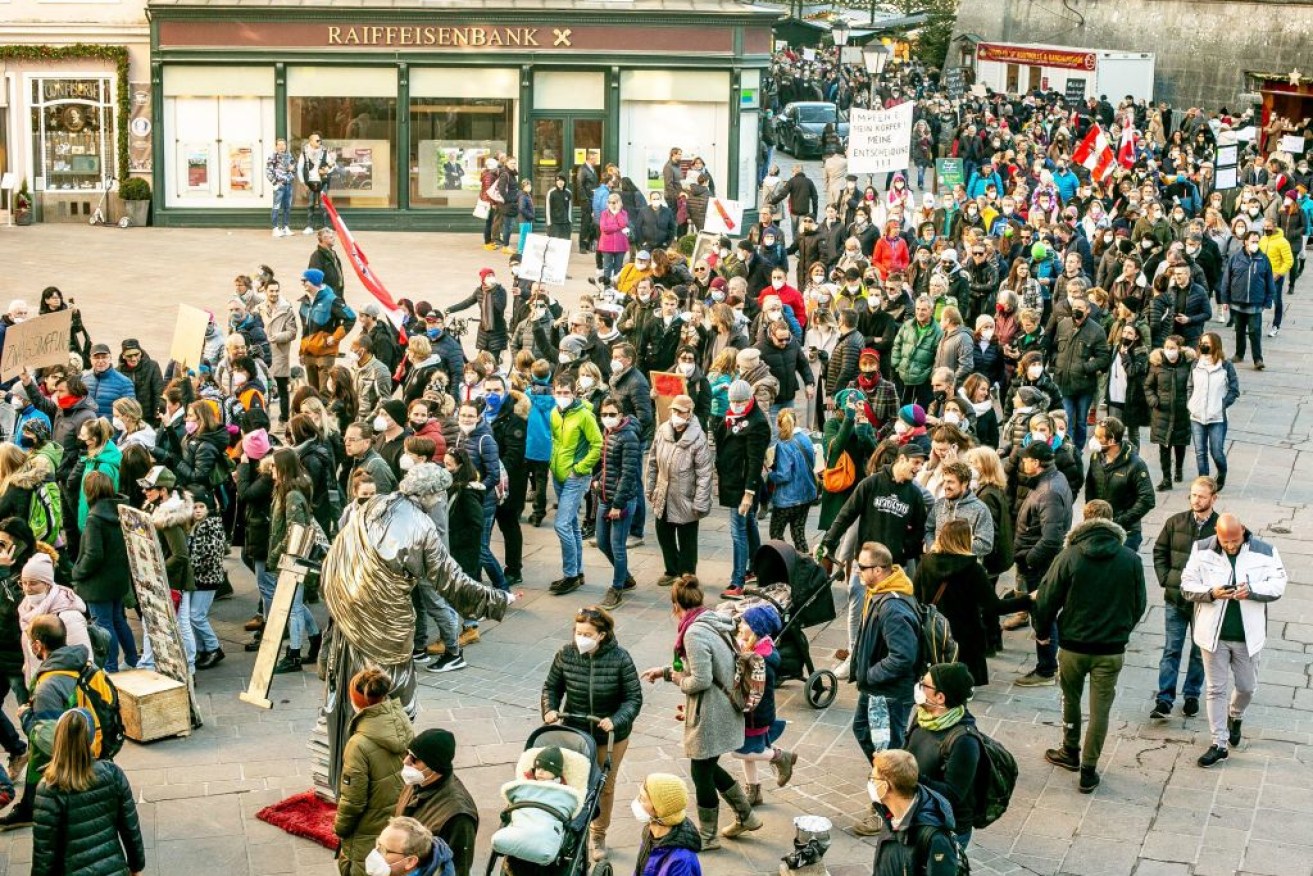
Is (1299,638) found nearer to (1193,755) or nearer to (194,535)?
(1193,755)

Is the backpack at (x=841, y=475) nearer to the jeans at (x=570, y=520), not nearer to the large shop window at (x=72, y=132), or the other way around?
the jeans at (x=570, y=520)

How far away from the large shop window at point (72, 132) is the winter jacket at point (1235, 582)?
26.8 meters

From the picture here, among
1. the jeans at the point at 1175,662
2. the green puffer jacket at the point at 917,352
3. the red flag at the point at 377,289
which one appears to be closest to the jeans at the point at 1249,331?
the green puffer jacket at the point at 917,352

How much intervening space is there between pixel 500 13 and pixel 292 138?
4332 mm

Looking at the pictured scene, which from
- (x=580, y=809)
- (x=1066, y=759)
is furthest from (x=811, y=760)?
(x=580, y=809)

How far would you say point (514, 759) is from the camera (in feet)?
38.4

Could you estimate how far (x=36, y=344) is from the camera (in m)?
16.9

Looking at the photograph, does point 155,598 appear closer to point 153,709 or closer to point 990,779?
point 153,709

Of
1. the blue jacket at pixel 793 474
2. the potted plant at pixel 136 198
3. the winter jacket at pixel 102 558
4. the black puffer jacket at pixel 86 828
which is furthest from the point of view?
the potted plant at pixel 136 198

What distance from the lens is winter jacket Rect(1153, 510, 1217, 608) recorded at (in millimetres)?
12148

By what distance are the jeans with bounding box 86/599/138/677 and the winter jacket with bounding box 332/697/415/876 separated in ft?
13.3

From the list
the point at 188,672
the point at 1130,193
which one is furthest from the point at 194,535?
the point at 1130,193

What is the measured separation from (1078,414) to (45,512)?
32.7 feet

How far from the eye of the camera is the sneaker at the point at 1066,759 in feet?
38.5
